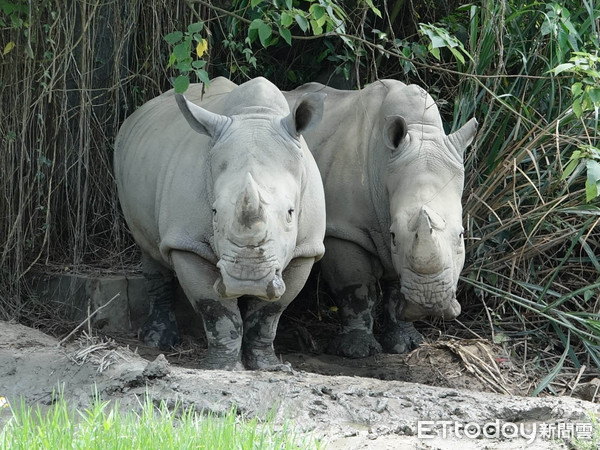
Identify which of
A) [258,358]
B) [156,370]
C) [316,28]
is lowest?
[258,358]

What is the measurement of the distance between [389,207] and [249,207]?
5.59ft

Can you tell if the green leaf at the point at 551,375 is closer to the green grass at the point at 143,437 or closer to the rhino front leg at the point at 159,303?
the rhino front leg at the point at 159,303

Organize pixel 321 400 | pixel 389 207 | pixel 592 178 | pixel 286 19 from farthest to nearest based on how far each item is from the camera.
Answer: pixel 389 207
pixel 286 19
pixel 592 178
pixel 321 400

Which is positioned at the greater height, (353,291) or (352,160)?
(352,160)

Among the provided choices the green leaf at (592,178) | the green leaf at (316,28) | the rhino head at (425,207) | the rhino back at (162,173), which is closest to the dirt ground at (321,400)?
the rhino head at (425,207)

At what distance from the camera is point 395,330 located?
24.2ft

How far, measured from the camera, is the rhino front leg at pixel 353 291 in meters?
7.07

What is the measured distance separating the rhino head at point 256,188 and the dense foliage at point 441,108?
75cm

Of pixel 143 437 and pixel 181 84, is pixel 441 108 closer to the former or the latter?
pixel 181 84

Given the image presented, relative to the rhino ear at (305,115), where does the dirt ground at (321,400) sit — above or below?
→ below

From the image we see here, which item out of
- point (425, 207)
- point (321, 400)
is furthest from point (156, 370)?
point (425, 207)


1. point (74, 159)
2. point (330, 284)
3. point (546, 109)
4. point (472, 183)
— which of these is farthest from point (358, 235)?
point (74, 159)

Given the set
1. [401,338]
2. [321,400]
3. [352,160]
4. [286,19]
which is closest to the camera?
[321,400]

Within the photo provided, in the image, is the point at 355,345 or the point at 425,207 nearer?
the point at 425,207
